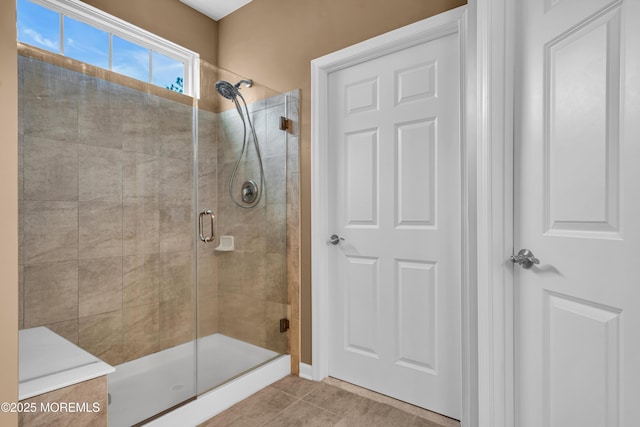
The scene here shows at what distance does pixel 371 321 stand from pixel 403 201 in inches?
29.4

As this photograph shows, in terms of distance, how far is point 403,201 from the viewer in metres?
1.92

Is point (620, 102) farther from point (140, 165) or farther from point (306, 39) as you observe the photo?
point (140, 165)

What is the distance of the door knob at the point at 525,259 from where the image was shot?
1.26m

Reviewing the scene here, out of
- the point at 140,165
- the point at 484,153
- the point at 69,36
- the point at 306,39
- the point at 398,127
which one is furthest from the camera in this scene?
the point at 306,39

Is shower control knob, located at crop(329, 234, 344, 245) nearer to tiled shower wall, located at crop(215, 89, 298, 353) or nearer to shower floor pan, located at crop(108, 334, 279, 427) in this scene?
tiled shower wall, located at crop(215, 89, 298, 353)

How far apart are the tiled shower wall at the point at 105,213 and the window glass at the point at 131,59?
68 centimetres

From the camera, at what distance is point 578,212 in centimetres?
110

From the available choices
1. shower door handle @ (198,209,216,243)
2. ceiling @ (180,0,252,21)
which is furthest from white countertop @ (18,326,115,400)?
ceiling @ (180,0,252,21)

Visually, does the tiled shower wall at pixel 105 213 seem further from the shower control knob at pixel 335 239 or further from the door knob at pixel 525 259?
the door knob at pixel 525 259

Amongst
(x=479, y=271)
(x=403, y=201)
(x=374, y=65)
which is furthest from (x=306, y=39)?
(x=479, y=271)

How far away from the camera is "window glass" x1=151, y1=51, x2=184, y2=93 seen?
8.09 feet

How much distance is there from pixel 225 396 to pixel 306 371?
56 cm

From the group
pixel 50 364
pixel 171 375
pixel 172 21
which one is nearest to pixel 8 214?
pixel 50 364

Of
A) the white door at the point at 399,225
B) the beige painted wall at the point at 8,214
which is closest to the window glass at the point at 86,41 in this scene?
the beige painted wall at the point at 8,214
